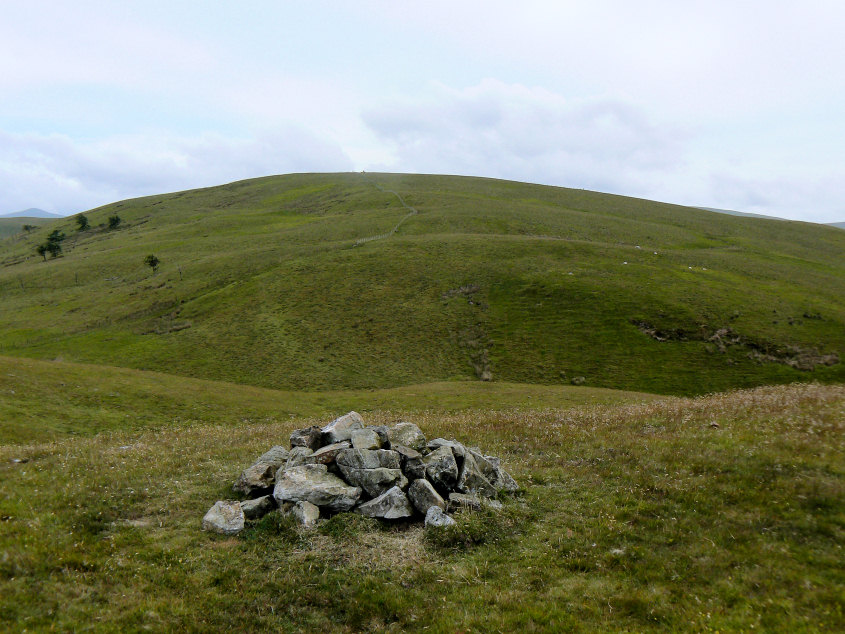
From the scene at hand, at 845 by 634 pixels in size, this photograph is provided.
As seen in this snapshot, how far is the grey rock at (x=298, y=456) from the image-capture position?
622 inches

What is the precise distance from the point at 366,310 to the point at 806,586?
60.9 m

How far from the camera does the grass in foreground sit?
935cm

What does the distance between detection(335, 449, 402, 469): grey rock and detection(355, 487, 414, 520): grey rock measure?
1213 millimetres

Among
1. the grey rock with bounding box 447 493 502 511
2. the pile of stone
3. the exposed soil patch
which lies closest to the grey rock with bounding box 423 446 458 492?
the pile of stone

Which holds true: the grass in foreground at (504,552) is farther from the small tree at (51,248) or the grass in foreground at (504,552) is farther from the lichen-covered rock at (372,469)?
the small tree at (51,248)

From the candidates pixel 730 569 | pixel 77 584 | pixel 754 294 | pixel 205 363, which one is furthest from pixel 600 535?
pixel 754 294

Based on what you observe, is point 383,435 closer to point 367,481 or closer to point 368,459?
point 368,459

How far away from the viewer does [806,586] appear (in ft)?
29.7

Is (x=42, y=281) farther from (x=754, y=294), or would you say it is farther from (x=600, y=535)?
(x=754, y=294)

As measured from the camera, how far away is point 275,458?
57.0 feet

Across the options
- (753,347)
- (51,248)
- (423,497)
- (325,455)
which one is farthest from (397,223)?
(51,248)

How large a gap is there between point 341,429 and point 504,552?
25.8 ft

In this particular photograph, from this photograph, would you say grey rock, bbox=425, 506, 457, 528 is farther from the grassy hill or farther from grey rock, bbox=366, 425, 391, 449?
the grassy hill

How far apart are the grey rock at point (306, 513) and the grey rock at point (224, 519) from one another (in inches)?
64.2
